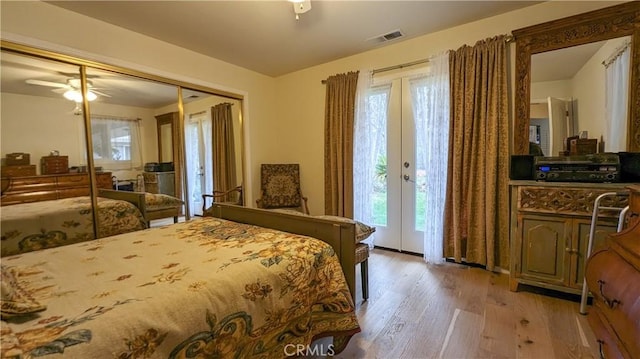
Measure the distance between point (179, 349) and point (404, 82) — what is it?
3.17 metres

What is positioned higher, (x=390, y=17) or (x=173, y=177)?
(x=390, y=17)

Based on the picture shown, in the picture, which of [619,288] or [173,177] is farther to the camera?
[173,177]

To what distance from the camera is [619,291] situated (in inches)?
48.5

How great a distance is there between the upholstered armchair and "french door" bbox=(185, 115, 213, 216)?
733 mm

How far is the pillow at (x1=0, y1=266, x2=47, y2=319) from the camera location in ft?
2.87

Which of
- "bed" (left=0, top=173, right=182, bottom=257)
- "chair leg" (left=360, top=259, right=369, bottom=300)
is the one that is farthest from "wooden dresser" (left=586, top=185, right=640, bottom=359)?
"bed" (left=0, top=173, right=182, bottom=257)

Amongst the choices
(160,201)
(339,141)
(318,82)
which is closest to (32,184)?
(160,201)

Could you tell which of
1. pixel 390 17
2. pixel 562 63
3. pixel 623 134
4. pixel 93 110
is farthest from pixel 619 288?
pixel 93 110

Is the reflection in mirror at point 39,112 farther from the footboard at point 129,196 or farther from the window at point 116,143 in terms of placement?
the footboard at point 129,196

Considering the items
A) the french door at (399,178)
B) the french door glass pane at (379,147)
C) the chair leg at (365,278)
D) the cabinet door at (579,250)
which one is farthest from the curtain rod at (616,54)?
the chair leg at (365,278)

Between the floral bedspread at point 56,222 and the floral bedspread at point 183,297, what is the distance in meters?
0.89

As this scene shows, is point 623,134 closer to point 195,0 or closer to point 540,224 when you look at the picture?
point 540,224

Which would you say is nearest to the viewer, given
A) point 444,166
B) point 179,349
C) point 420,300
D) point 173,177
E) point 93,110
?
point 179,349

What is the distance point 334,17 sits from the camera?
255 centimetres
